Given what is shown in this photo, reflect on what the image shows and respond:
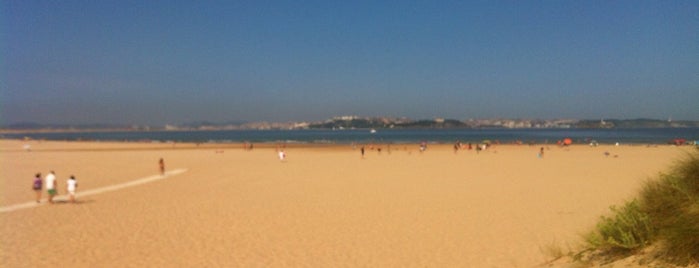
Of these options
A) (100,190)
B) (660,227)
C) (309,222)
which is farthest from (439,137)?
(660,227)

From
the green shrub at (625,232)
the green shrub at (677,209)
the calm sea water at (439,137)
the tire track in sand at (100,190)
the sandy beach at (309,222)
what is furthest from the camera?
the calm sea water at (439,137)

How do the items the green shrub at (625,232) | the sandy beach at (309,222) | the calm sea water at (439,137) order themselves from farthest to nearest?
the calm sea water at (439,137) → the sandy beach at (309,222) → the green shrub at (625,232)

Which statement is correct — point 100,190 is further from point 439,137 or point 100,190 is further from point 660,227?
point 439,137

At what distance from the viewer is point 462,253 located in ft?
31.0

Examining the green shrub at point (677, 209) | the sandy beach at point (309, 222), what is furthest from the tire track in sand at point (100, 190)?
the green shrub at point (677, 209)

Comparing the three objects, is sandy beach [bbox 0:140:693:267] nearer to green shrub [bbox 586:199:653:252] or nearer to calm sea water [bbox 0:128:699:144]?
green shrub [bbox 586:199:653:252]

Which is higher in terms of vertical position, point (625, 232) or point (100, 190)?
point (625, 232)

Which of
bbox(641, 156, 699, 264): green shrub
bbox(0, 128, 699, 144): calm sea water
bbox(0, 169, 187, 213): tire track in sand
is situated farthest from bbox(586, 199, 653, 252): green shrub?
bbox(0, 128, 699, 144): calm sea water

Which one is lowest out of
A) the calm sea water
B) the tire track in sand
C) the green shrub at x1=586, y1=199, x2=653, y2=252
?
the calm sea water

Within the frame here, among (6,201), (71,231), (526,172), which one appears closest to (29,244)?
(71,231)

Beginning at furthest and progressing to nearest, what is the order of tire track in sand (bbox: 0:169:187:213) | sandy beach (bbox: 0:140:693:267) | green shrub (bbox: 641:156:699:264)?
tire track in sand (bbox: 0:169:187:213) < sandy beach (bbox: 0:140:693:267) < green shrub (bbox: 641:156:699:264)

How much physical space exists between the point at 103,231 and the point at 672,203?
1038 cm

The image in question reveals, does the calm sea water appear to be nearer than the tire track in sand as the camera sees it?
No

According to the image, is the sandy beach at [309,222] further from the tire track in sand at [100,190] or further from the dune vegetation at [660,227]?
the dune vegetation at [660,227]
